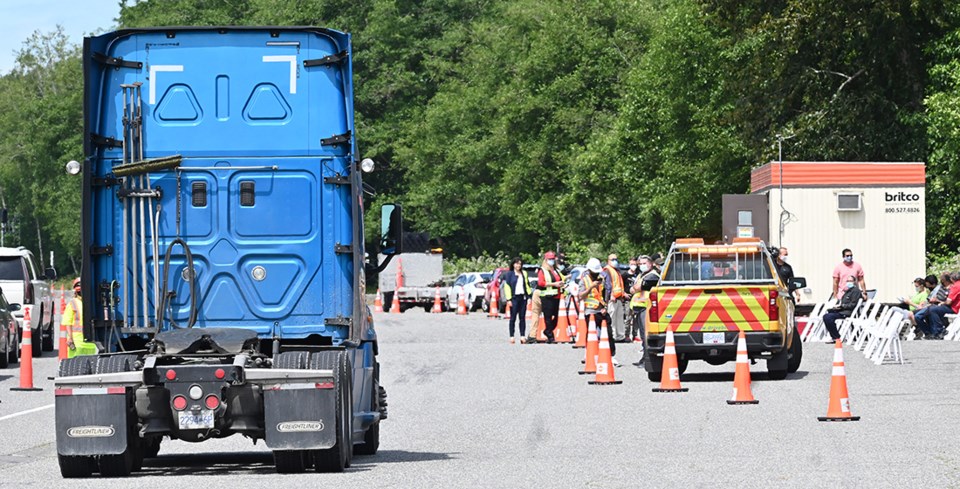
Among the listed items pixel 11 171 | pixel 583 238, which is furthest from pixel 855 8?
pixel 11 171

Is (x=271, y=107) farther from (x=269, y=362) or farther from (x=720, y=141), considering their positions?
(x=720, y=141)

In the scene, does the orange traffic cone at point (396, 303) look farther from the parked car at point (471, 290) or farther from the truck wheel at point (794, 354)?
the truck wheel at point (794, 354)

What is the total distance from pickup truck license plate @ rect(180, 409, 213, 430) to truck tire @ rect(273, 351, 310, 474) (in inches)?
23.9

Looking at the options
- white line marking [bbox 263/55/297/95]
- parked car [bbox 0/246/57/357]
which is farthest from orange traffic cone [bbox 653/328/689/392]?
parked car [bbox 0/246/57/357]

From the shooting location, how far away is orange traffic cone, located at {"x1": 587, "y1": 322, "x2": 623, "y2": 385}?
23.7m

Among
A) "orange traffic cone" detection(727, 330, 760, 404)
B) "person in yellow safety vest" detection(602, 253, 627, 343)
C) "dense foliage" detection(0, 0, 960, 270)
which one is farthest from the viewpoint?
"dense foliage" detection(0, 0, 960, 270)

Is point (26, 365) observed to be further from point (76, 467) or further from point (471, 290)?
point (471, 290)

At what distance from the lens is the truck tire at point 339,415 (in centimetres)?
1298

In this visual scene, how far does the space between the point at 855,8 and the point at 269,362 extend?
121 ft

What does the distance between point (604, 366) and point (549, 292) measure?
1236 centimetres

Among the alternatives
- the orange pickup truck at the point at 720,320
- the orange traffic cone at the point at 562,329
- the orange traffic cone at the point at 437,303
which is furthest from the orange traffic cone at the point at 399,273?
the orange pickup truck at the point at 720,320

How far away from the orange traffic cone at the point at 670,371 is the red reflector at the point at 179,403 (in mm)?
10466

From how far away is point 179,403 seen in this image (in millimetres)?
12742

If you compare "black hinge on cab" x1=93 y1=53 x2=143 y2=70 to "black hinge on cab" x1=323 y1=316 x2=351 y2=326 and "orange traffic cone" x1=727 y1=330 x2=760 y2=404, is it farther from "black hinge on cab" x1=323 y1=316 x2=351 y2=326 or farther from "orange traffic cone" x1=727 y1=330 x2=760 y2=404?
"orange traffic cone" x1=727 y1=330 x2=760 y2=404
